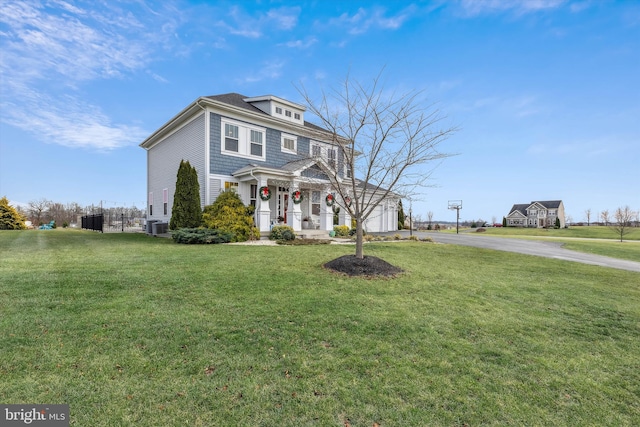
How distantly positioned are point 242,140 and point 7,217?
22103 millimetres

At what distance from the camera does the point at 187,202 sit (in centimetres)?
1322

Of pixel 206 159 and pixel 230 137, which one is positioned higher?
pixel 230 137

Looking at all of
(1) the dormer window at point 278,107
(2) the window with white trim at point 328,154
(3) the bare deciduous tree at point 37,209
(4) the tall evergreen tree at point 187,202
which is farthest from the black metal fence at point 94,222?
(2) the window with white trim at point 328,154

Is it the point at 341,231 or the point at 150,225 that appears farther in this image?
the point at 150,225

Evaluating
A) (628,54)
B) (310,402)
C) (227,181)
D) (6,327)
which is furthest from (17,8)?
(628,54)

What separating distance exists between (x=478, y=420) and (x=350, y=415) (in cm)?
100

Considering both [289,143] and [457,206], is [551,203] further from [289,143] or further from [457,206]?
[289,143]

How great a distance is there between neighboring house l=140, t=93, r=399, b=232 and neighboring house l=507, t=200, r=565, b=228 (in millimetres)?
59162

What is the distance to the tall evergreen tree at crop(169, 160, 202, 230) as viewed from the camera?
519 inches

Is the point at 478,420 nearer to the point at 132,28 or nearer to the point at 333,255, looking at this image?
the point at 333,255

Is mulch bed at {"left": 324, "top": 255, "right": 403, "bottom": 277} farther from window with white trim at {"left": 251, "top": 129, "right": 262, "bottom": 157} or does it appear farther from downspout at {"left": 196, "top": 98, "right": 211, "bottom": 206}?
window with white trim at {"left": 251, "top": 129, "right": 262, "bottom": 157}

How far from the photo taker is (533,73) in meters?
13.3

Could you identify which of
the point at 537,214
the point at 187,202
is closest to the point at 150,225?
the point at 187,202

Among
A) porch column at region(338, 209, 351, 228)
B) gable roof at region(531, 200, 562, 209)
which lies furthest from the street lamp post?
gable roof at region(531, 200, 562, 209)
